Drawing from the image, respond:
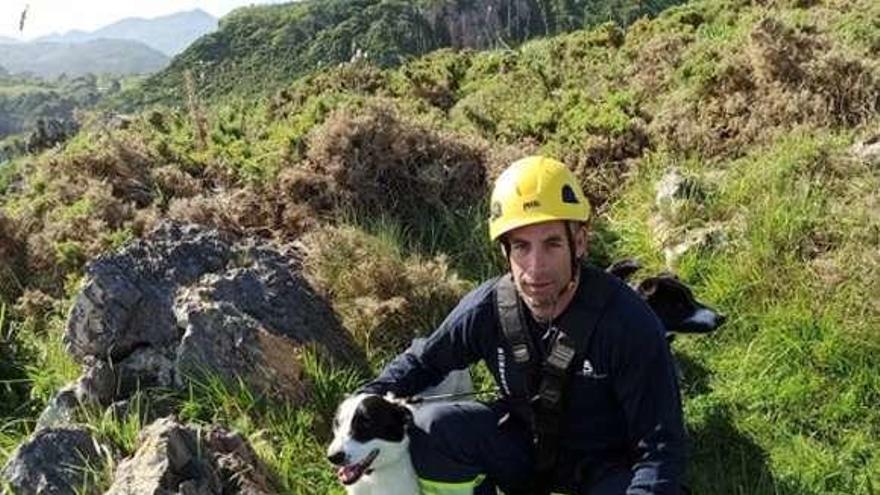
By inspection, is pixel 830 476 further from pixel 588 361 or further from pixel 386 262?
pixel 386 262

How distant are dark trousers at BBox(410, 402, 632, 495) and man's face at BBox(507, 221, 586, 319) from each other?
859mm

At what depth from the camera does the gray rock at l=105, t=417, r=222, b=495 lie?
4.37 m

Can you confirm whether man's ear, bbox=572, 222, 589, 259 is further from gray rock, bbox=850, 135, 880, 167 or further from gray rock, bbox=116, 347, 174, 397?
gray rock, bbox=850, 135, 880, 167

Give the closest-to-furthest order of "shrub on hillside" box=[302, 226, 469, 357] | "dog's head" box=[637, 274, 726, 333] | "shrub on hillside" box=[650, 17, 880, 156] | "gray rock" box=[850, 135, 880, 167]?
"dog's head" box=[637, 274, 726, 333] → "shrub on hillside" box=[302, 226, 469, 357] → "gray rock" box=[850, 135, 880, 167] → "shrub on hillside" box=[650, 17, 880, 156]

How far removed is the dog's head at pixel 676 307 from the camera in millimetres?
5598

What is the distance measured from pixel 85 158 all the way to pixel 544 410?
6.92 metres

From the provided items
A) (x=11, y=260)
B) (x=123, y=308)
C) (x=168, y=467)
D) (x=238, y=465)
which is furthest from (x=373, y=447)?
(x=11, y=260)

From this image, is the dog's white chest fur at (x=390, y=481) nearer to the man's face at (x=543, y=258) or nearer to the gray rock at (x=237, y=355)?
the man's face at (x=543, y=258)

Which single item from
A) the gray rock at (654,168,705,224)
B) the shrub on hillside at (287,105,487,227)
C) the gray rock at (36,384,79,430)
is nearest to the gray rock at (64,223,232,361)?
the gray rock at (36,384,79,430)

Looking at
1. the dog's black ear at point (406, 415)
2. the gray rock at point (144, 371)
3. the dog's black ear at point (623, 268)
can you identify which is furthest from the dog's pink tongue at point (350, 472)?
the dog's black ear at point (623, 268)

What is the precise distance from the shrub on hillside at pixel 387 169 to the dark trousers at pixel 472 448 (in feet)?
11.8

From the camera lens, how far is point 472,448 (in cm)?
448

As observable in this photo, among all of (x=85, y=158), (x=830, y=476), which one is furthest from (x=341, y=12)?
(x=830, y=476)

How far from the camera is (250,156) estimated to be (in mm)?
9289
